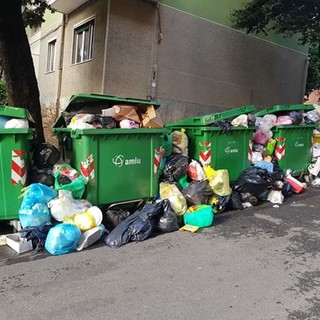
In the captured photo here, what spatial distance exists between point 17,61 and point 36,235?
146 inches

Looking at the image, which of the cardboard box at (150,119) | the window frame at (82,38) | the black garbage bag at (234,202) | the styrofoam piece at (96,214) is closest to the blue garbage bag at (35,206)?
the styrofoam piece at (96,214)

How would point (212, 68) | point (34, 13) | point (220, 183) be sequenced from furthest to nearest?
point (212, 68)
point (34, 13)
point (220, 183)

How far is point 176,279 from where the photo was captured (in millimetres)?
2949

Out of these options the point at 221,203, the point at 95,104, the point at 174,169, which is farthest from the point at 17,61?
the point at 221,203

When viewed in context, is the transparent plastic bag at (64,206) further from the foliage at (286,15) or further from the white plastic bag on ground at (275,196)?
the foliage at (286,15)

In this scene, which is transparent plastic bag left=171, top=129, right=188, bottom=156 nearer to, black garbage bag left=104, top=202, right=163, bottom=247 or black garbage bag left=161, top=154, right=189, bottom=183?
black garbage bag left=161, top=154, right=189, bottom=183

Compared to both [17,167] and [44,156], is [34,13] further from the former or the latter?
[17,167]

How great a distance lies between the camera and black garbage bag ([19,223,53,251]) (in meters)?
3.48

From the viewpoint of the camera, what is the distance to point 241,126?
227 inches

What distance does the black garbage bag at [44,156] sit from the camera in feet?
13.5

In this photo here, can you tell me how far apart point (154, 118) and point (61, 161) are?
1285 mm

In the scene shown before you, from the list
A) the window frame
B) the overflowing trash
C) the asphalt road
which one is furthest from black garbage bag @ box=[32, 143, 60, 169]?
the window frame

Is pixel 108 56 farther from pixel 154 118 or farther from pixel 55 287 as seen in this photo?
pixel 55 287

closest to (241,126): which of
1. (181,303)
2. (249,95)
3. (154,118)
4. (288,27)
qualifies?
(154,118)
